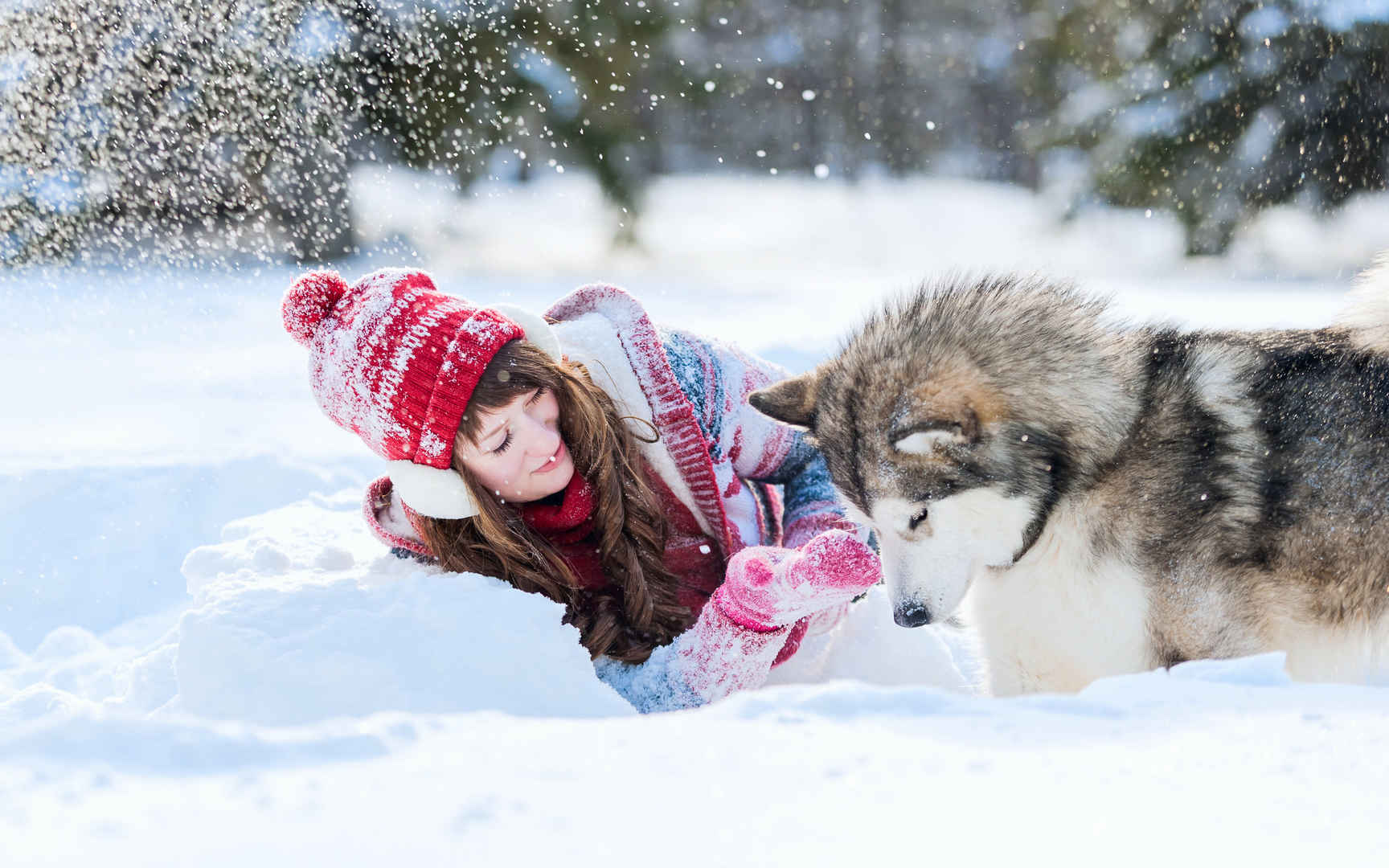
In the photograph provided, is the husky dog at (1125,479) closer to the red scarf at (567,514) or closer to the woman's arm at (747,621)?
the woman's arm at (747,621)

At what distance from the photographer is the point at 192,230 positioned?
902 cm

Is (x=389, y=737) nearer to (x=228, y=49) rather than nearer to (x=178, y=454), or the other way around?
(x=178, y=454)

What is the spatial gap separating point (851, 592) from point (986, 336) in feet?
1.85

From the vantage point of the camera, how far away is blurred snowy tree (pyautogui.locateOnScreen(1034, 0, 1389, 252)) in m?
7.73

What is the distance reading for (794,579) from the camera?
1.81 m

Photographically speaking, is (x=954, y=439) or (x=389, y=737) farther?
(x=954, y=439)

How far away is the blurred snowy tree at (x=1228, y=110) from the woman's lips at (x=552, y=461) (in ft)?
23.7

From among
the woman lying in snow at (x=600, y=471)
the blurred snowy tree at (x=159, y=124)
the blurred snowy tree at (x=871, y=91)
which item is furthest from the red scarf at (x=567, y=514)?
the blurred snowy tree at (x=871, y=91)

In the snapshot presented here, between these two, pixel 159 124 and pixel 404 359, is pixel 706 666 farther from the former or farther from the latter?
pixel 159 124

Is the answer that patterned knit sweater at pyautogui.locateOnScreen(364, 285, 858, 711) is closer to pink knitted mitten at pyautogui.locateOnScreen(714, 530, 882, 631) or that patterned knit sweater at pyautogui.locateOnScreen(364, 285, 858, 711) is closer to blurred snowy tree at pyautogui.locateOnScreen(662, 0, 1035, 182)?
pink knitted mitten at pyautogui.locateOnScreen(714, 530, 882, 631)

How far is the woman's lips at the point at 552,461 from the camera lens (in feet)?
6.49

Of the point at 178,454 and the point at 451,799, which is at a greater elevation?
the point at 451,799

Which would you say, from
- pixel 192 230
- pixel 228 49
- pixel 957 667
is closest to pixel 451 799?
pixel 957 667

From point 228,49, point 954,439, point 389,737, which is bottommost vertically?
point 389,737
